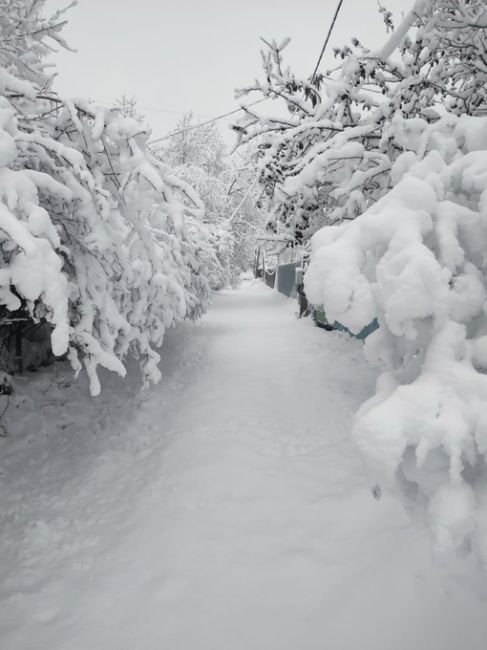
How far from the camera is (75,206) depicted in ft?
12.3

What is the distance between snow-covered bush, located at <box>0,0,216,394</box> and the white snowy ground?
1.37 metres

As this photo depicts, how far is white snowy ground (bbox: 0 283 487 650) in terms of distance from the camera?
8.83 feet

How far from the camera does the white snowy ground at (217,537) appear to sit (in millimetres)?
2691

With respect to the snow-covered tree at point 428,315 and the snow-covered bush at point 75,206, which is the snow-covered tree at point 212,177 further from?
the snow-covered tree at point 428,315

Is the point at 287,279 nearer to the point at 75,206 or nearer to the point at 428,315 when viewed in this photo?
the point at 75,206

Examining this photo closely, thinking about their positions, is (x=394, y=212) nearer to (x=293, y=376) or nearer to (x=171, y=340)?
(x=293, y=376)

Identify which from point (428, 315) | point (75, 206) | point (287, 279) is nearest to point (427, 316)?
point (428, 315)

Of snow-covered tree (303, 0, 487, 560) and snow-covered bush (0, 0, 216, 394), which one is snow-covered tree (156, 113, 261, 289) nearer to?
snow-covered bush (0, 0, 216, 394)

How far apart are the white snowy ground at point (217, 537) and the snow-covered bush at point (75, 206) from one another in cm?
137

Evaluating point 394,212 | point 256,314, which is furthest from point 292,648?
point 256,314

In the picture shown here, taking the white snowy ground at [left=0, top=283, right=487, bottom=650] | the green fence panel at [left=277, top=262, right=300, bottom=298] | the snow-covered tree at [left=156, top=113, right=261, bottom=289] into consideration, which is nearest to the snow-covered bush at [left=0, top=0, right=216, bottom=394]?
the white snowy ground at [left=0, top=283, right=487, bottom=650]

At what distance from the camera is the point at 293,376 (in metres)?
7.02

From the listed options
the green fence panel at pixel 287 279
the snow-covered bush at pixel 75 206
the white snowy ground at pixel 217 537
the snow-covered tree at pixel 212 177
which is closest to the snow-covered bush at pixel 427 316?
the white snowy ground at pixel 217 537

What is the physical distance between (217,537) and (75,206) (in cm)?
307
